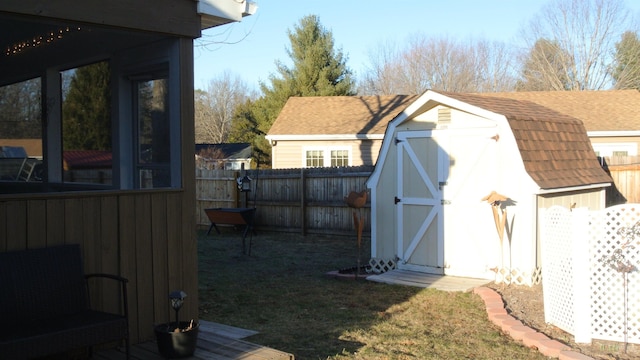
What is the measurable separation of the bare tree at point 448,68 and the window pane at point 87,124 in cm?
3130

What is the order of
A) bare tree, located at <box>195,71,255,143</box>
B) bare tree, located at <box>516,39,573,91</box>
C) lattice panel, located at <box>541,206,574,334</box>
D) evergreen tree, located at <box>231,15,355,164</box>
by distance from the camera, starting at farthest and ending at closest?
1. bare tree, located at <box>195,71,255,143</box>
2. evergreen tree, located at <box>231,15,355,164</box>
3. bare tree, located at <box>516,39,573,91</box>
4. lattice panel, located at <box>541,206,574,334</box>

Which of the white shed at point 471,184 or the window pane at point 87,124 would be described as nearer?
the window pane at point 87,124

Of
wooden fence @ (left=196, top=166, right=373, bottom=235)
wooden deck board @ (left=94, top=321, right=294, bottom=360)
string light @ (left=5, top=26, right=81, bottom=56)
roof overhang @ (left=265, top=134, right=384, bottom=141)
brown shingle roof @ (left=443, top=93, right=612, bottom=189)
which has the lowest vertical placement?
wooden deck board @ (left=94, top=321, right=294, bottom=360)

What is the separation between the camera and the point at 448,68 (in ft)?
125

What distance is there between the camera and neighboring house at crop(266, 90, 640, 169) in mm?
18781

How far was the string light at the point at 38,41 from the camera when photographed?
603 cm

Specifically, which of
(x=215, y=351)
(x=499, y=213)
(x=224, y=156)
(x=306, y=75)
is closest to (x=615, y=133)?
(x=499, y=213)

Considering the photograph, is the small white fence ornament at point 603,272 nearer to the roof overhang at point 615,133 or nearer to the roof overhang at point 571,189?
the roof overhang at point 571,189

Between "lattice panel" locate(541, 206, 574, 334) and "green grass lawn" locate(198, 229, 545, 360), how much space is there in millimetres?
568

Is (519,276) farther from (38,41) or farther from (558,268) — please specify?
(38,41)

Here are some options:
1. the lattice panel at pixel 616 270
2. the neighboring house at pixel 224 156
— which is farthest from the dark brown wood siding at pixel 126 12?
the neighboring house at pixel 224 156

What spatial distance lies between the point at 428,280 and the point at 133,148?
441 cm

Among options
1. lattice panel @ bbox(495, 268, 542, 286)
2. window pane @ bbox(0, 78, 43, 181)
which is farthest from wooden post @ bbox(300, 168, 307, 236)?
window pane @ bbox(0, 78, 43, 181)

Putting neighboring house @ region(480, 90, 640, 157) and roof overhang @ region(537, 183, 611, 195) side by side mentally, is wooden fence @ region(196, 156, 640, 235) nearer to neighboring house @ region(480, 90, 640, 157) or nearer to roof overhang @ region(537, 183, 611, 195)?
neighboring house @ region(480, 90, 640, 157)
